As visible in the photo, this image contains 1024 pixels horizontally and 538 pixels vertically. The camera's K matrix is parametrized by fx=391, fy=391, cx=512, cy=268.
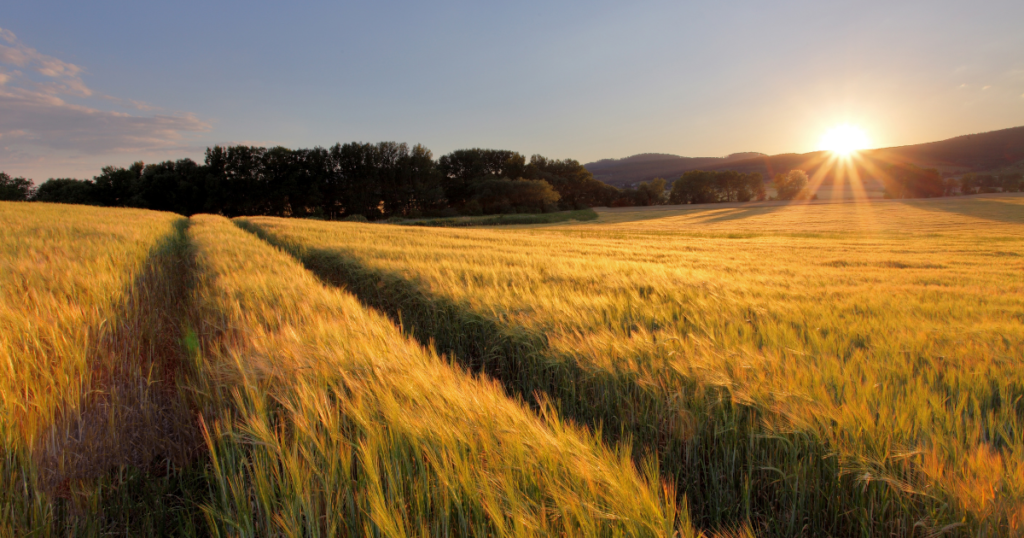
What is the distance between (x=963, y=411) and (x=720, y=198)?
260 ft

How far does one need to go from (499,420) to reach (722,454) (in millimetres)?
1291

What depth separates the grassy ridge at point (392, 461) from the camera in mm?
1029

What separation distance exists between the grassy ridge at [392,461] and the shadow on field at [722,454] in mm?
437

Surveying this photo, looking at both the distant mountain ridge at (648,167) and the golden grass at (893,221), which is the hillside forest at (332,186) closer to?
the golden grass at (893,221)

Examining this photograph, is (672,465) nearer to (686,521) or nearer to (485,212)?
(686,521)

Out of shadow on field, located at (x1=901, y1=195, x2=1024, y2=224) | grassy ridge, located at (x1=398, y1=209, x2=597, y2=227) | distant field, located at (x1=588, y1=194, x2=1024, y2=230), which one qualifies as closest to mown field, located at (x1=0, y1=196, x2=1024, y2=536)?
distant field, located at (x1=588, y1=194, x2=1024, y2=230)

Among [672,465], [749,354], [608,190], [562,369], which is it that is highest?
[608,190]

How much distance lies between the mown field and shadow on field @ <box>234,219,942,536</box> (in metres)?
0.01

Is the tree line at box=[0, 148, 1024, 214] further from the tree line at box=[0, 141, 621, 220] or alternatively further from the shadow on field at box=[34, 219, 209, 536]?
the shadow on field at box=[34, 219, 209, 536]

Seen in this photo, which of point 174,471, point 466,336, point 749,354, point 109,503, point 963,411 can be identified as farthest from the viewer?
point 466,336

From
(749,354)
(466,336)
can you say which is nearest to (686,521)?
(749,354)

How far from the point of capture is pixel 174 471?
1.61 m

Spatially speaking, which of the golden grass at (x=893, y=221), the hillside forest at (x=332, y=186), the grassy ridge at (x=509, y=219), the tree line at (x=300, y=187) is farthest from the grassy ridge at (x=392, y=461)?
the tree line at (x=300, y=187)

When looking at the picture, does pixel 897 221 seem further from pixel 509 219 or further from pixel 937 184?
pixel 937 184
